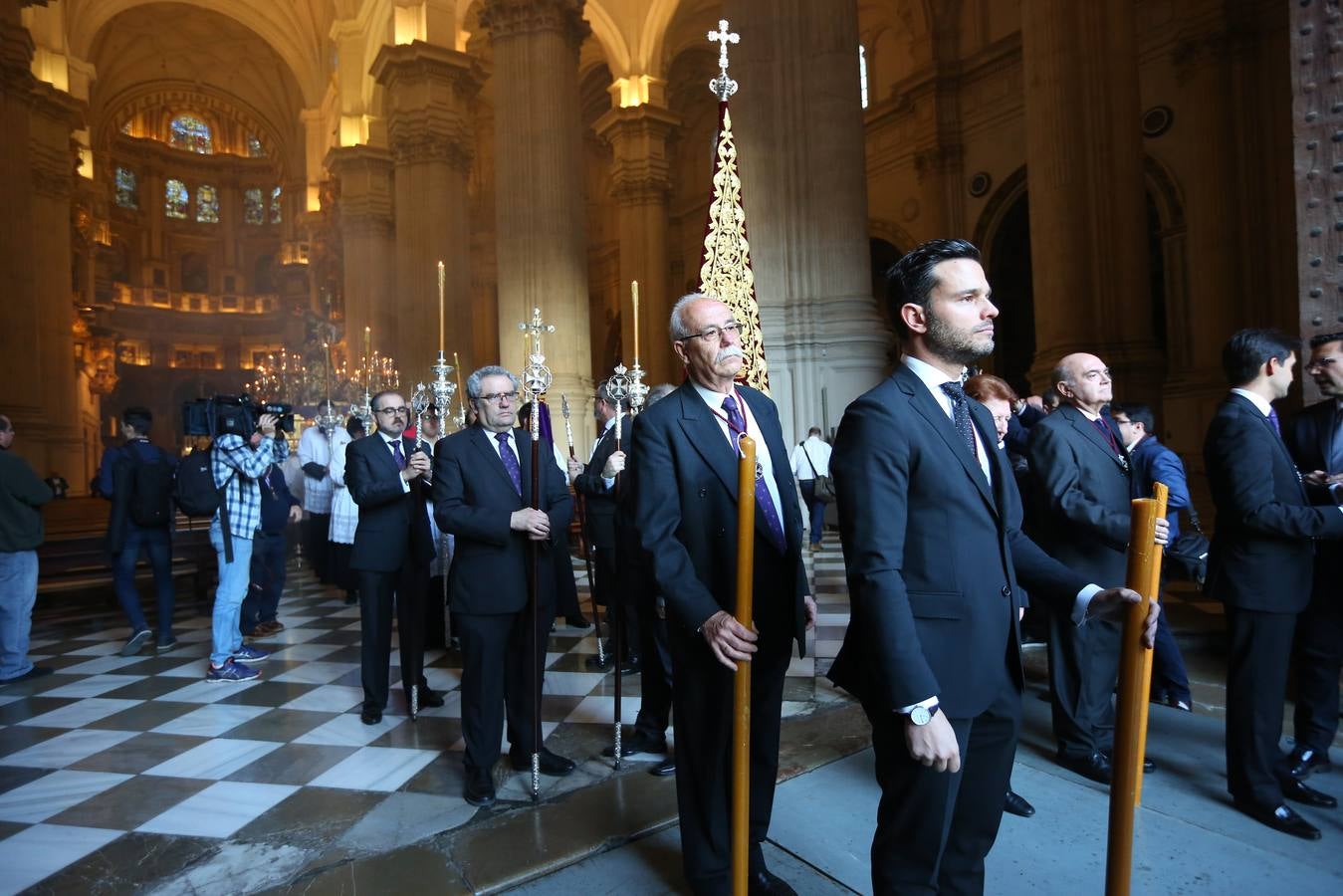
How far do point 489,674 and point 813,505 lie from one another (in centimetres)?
681

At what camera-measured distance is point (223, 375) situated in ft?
138

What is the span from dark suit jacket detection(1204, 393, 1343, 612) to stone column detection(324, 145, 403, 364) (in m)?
20.3

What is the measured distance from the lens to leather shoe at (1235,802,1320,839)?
2783 millimetres

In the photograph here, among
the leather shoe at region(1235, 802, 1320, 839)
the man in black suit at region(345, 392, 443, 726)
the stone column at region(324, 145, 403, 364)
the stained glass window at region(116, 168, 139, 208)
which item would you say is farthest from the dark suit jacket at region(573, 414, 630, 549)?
the stained glass window at region(116, 168, 139, 208)

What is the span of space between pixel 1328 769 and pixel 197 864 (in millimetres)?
4470

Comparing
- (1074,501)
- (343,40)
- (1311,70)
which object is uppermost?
(343,40)

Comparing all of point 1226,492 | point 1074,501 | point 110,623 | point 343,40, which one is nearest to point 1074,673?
point 1074,501

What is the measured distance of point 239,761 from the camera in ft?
12.9

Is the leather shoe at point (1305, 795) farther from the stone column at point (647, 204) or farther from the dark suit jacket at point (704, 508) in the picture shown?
the stone column at point (647, 204)

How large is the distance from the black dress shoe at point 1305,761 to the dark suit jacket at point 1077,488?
893mm

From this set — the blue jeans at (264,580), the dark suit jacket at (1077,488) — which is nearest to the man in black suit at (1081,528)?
the dark suit jacket at (1077,488)

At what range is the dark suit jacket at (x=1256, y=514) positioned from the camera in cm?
294

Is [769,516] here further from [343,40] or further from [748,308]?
[343,40]

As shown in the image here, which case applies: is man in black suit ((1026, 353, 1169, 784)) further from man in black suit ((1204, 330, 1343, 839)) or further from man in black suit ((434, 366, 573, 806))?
man in black suit ((434, 366, 573, 806))
